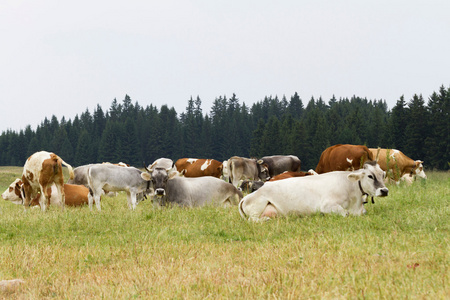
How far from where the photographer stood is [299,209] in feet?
29.4

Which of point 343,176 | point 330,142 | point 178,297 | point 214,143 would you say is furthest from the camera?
point 214,143

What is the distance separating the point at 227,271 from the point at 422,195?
301 inches

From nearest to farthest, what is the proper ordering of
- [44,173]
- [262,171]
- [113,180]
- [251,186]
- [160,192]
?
[160,192], [44,173], [113,180], [251,186], [262,171]

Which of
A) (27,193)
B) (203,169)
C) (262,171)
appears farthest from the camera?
(262,171)

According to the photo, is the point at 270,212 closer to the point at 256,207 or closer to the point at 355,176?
the point at 256,207

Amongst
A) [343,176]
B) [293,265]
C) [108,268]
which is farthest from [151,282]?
[343,176]

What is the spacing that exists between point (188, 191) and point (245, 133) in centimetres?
12099

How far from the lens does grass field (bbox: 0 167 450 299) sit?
4.46m

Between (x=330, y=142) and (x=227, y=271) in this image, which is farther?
(x=330, y=142)

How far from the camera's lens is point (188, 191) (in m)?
12.8

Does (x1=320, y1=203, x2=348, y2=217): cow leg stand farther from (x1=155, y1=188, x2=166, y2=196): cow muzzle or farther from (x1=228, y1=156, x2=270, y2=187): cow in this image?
(x1=228, y1=156, x2=270, y2=187): cow

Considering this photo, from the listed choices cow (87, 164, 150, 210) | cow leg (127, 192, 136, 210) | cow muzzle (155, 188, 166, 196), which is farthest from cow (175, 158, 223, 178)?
cow muzzle (155, 188, 166, 196)

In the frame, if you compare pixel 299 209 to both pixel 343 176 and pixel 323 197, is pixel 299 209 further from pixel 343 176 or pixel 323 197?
pixel 343 176

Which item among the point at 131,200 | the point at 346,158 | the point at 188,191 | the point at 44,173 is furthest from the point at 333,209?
the point at 44,173
